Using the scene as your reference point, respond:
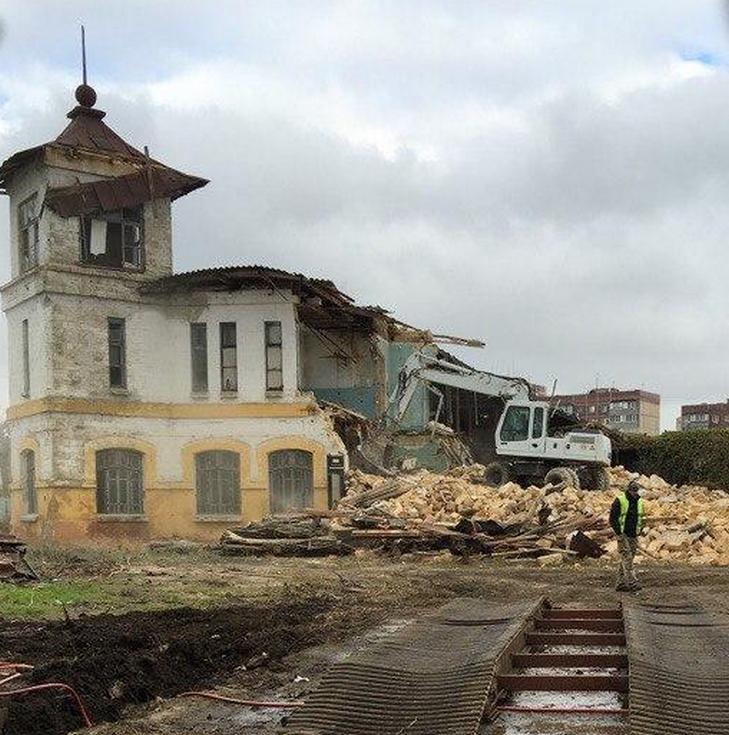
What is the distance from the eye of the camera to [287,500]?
30516 mm

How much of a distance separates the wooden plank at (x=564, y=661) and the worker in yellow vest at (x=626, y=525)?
686cm

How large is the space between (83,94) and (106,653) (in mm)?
26445

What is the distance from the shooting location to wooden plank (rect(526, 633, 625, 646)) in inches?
412

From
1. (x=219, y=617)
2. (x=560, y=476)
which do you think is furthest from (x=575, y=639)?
(x=560, y=476)

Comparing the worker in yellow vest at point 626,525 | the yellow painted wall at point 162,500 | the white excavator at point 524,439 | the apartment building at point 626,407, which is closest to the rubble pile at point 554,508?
Answer: the white excavator at point 524,439

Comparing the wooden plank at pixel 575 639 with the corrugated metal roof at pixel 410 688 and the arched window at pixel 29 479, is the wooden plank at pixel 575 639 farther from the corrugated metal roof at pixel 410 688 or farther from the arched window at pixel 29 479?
the arched window at pixel 29 479

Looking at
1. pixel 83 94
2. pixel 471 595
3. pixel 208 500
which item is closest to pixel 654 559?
pixel 471 595

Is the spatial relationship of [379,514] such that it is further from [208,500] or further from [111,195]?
[111,195]

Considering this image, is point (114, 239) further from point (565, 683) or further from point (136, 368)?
point (565, 683)

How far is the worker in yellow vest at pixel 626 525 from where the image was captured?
1608 cm

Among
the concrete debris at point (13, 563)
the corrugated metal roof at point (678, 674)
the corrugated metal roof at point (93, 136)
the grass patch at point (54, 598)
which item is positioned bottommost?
the grass patch at point (54, 598)

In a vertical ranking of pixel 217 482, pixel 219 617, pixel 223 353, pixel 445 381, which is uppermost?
pixel 223 353

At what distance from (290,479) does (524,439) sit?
689 cm

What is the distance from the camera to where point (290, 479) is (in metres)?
30.7
